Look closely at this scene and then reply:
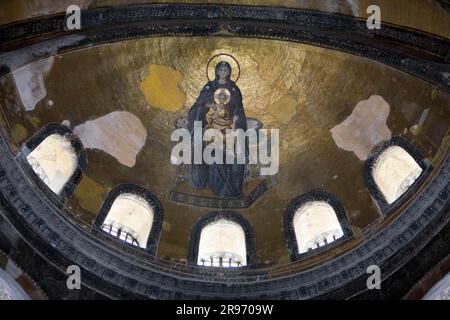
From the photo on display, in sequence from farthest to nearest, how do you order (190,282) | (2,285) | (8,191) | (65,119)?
(65,119)
(190,282)
(8,191)
(2,285)

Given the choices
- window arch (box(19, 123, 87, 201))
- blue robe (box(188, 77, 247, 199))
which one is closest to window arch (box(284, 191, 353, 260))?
blue robe (box(188, 77, 247, 199))

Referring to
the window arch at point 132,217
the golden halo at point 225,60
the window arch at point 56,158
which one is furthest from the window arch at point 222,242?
the golden halo at point 225,60

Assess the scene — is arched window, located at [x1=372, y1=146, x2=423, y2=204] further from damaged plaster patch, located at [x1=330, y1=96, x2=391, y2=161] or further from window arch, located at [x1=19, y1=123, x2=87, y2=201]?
window arch, located at [x1=19, y1=123, x2=87, y2=201]

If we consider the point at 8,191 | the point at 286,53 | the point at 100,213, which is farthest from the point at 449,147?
the point at 8,191

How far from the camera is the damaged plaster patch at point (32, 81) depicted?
12.8m

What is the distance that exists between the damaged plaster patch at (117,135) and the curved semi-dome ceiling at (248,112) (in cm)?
2

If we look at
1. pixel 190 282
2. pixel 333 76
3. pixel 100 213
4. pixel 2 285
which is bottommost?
pixel 2 285

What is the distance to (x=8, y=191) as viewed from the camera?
11766mm

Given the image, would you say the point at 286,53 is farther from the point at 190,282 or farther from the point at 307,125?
the point at 190,282

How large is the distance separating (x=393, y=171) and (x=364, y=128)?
110cm

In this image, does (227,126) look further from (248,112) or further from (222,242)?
(222,242)

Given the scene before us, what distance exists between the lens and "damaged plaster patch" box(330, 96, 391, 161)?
13.9 meters

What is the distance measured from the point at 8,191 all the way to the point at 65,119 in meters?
2.33

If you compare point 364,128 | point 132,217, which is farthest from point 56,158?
point 364,128
